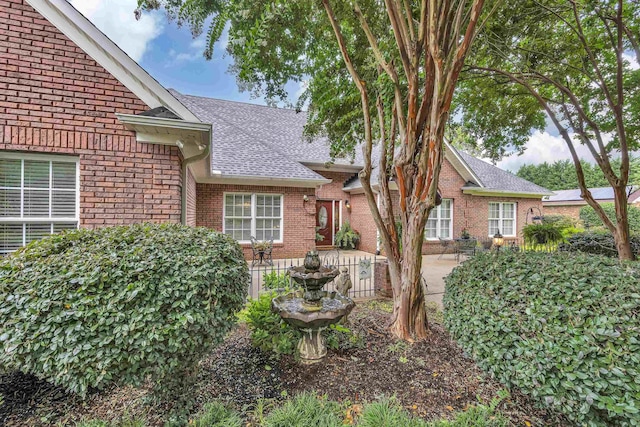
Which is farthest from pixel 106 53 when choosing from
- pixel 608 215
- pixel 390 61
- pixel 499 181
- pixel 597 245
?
pixel 608 215

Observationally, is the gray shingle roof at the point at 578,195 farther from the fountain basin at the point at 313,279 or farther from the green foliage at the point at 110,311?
the green foliage at the point at 110,311

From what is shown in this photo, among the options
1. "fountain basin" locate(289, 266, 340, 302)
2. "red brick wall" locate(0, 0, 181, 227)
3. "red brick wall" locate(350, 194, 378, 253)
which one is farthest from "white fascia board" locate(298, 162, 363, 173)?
"fountain basin" locate(289, 266, 340, 302)

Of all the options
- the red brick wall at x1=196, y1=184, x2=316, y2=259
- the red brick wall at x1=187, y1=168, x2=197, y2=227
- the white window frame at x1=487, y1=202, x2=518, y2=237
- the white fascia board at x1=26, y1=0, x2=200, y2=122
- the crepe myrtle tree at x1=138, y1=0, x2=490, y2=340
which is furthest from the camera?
the white window frame at x1=487, y1=202, x2=518, y2=237

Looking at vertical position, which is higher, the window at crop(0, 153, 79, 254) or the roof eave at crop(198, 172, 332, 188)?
the roof eave at crop(198, 172, 332, 188)

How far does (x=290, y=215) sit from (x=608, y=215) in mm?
22756

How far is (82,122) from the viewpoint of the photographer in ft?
14.3

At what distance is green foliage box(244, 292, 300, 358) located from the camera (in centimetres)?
360

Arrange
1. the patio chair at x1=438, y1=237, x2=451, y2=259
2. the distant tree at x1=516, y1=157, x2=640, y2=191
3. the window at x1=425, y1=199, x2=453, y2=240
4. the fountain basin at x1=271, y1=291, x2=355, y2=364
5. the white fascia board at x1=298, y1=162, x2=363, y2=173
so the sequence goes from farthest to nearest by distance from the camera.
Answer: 1. the distant tree at x1=516, y1=157, x2=640, y2=191
2. the window at x1=425, y1=199, x2=453, y2=240
3. the white fascia board at x1=298, y1=162, x2=363, y2=173
4. the patio chair at x1=438, y1=237, x2=451, y2=259
5. the fountain basin at x1=271, y1=291, x2=355, y2=364

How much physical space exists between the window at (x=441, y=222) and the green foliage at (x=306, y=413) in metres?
11.5

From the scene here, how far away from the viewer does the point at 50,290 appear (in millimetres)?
2189

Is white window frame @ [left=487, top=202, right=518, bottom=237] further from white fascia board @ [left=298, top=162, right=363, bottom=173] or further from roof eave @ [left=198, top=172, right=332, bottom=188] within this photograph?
roof eave @ [left=198, top=172, right=332, bottom=188]

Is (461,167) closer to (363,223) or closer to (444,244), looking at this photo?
(444,244)

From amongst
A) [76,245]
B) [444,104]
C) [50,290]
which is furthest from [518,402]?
[76,245]

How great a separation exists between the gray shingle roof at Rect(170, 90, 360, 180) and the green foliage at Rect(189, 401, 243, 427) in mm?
7128
